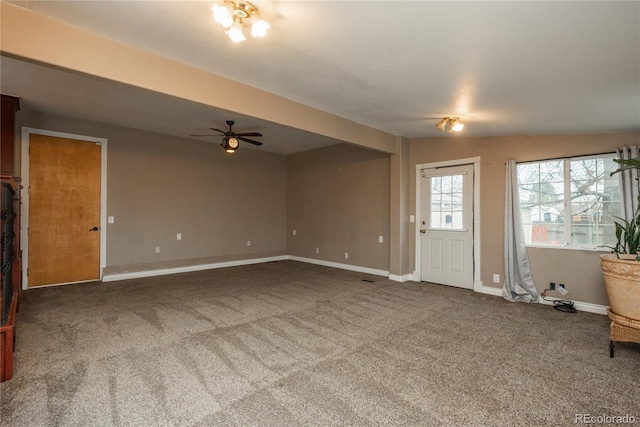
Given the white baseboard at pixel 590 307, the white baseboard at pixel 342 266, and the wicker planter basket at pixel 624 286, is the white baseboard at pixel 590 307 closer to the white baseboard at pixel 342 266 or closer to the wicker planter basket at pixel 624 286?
the wicker planter basket at pixel 624 286

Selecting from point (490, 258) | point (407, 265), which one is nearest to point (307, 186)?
point (407, 265)

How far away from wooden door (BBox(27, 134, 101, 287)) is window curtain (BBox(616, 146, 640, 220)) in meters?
7.61

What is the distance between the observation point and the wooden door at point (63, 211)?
4.76m

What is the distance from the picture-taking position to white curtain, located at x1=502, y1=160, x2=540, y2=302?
14.1 ft

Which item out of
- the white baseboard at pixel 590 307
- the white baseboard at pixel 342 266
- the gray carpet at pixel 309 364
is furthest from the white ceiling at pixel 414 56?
the white baseboard at pixel 342 266

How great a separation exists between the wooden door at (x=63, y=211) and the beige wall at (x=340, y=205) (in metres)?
4.12

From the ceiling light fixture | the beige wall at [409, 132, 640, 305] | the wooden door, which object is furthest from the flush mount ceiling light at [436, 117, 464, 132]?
the wooden door

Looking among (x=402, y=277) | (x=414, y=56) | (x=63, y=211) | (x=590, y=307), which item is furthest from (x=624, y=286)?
(x=63, y=211)

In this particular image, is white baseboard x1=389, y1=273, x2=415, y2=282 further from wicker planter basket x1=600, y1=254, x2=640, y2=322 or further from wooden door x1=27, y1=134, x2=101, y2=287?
wooden door x1=27, y1=134, x2=101, y2=287

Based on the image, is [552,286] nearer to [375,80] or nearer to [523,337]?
[523,337]

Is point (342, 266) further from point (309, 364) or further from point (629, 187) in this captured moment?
point (629, 187)

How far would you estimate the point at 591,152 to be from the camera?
3.85 m

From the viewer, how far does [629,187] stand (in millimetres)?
3506

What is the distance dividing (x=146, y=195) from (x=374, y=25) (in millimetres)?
5338
